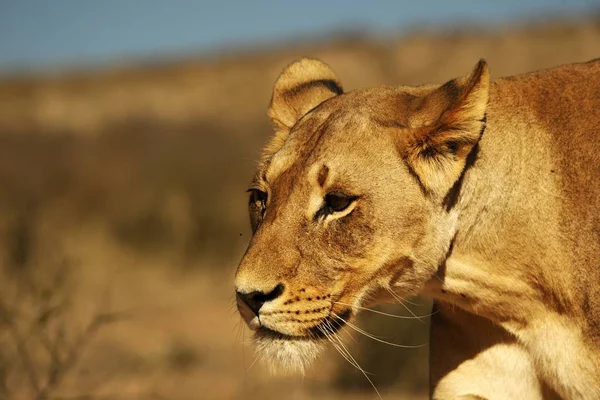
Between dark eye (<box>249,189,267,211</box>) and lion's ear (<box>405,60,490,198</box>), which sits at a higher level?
lion's ear (<box>405,60,490,198</box>)

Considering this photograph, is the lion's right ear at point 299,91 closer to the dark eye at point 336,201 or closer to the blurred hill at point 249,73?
the dark eye at point 336,201

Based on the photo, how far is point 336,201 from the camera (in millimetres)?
3963

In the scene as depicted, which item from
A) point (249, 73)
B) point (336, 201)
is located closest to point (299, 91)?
point (336, 201)

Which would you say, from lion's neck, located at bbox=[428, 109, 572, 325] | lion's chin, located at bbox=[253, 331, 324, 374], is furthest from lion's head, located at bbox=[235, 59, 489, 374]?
lion's neck, located at bbox=[428, 109, 572, 325]

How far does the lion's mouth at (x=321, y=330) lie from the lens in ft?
12.9

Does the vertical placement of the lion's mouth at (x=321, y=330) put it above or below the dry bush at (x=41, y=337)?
above

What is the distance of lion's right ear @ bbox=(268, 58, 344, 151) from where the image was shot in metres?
4.89

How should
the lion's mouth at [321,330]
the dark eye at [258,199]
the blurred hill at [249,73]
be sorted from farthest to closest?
the blurred hill at [249,73], the dark eye at [258,199], the lion's mouth at [321,330]

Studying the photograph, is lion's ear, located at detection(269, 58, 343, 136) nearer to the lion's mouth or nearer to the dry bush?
the lion's mouth

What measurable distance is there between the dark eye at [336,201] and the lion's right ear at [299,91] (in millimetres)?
785

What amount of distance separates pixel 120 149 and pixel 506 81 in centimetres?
1957

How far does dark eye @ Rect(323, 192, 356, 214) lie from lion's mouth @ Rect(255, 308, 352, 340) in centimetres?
42

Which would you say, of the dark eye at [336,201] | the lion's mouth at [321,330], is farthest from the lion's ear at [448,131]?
the lion's mouth at [321,330]

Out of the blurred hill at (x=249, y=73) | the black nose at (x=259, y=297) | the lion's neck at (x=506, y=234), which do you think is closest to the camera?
the black nose at (x=259, y=297)
